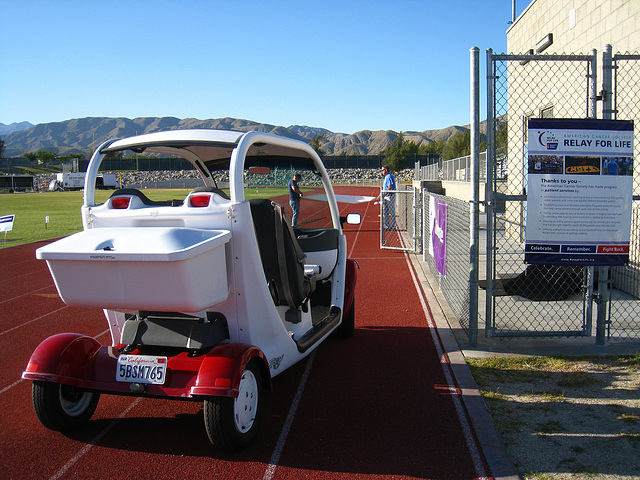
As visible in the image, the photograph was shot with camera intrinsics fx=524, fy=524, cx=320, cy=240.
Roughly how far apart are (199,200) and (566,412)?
3.29 m

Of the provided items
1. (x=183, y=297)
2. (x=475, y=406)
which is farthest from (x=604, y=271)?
(x=183, y=297)

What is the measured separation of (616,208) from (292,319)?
3.44m

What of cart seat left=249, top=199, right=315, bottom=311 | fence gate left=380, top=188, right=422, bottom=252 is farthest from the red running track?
fence gate left=380, top=188, right=422, bottom=252

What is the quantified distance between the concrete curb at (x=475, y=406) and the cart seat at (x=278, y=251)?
1.70 m

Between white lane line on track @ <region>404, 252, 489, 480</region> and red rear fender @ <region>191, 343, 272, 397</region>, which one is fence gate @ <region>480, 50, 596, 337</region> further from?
red rear fender @ <region>191, 343, 272, 397</region>

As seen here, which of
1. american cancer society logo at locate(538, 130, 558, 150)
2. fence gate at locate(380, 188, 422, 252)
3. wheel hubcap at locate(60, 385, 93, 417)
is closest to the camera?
wheel hubcap at locate(60, 385, 93, 417)

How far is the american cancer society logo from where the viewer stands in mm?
5102

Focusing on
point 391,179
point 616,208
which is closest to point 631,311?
point 616,208

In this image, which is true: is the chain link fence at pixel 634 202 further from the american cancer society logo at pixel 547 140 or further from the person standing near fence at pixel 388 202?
the person standing near fence at pixel 388 202

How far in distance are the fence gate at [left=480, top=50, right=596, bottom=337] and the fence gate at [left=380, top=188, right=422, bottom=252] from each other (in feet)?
7.31

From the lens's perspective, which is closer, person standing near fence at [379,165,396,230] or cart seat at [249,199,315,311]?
cart seat at [249,199,315,311]

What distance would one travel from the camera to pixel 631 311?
21.6ft

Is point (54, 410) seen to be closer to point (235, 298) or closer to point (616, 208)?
point (235, 298)

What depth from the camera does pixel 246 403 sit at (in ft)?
12.1
